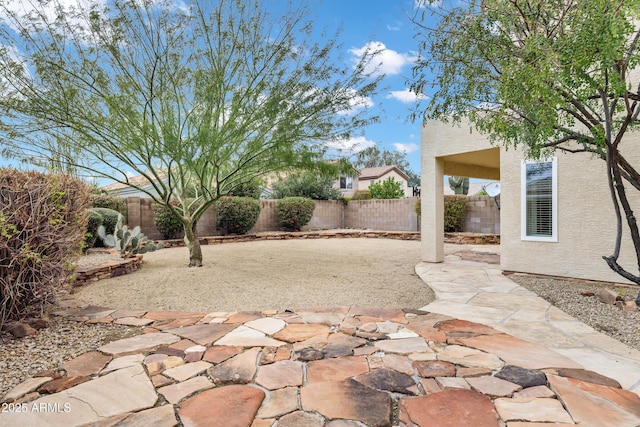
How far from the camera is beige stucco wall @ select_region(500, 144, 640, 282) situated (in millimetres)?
5824

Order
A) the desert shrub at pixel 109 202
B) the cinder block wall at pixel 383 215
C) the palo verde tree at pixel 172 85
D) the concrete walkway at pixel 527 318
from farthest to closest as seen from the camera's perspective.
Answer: the cinder block wall at pixel 383 215, the desert shrub at pixel 109 202, the palo verde tree at pixel 172 85, the concrete walkway at pixel 527 318

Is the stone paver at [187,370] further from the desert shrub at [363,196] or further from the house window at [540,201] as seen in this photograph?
the desert shrub at [363,196]

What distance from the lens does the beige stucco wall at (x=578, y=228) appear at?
582 centimetres

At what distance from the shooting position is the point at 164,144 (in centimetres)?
581

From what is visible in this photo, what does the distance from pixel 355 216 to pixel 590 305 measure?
15049 mm

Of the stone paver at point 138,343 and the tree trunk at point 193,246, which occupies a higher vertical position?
the tree trunk at point 193,246

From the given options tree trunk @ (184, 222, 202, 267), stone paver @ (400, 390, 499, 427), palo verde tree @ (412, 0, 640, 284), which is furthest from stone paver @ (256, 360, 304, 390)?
tree trunk @ (184, 222, 202, 267)

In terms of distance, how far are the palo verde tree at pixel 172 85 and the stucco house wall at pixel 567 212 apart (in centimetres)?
235

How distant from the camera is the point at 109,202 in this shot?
1102 cm

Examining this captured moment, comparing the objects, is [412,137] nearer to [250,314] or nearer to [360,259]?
[360,259]

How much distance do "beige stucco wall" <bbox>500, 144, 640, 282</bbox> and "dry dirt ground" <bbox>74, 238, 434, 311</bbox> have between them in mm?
2252

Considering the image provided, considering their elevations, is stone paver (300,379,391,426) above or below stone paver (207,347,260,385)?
below

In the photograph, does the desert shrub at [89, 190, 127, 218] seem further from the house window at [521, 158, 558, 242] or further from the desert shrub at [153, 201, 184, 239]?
the house window at [521, 158, 558, 242]

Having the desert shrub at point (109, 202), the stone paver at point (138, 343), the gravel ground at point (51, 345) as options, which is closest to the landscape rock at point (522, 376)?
the stone paver at point (138, 343)
